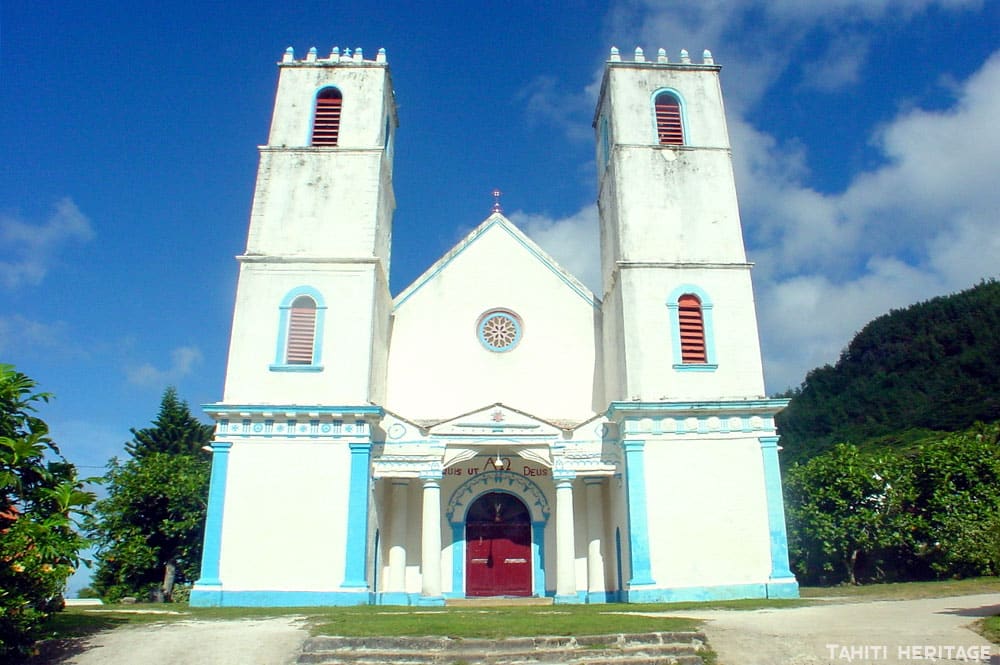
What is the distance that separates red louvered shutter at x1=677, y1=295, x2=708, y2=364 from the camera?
1873cm

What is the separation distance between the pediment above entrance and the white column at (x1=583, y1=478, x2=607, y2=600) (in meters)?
2.03

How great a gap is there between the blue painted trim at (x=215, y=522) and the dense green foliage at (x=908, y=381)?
29319mm

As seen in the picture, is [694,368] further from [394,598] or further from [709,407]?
[394,598]

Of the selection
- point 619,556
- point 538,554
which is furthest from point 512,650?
point 538,554

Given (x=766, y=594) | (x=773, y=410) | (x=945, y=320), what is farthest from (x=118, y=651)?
(x=945, y=320)

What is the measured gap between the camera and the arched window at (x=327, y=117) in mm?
20875

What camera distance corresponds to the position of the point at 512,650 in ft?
33.2

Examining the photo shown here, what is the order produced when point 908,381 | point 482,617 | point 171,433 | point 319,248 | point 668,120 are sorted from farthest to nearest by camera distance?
point 908,381 < point 171,433 < point 668,120 < point 319,248 < point 482,617

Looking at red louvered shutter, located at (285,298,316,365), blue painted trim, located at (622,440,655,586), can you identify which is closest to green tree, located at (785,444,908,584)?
blue painted trim, located at (622,440,655,586)

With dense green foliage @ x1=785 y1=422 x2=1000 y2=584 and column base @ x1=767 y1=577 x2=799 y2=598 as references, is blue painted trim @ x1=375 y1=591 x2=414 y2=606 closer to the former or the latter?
column base @ x1=767 y1=577 x2=799 y2=598

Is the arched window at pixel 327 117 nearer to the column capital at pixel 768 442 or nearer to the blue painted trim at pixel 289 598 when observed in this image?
the blue painted trim at pixel 289 598

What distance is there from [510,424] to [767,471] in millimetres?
5803

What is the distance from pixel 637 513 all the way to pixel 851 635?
713 cm

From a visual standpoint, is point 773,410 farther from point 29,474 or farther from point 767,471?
point 29,474
